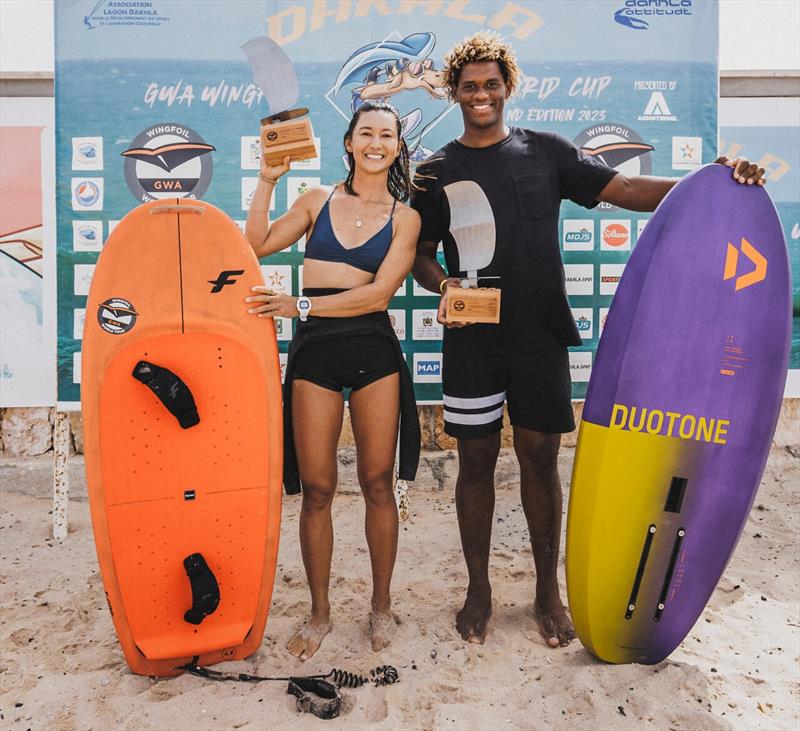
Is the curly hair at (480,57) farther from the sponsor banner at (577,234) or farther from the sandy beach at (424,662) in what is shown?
the sandy beach at (424,662)

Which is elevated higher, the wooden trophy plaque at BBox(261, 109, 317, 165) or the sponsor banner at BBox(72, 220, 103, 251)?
the wooden trophy plaque at BBox(261, 109, 317, 165)

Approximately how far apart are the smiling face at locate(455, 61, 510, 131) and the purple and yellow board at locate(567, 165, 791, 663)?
26.0 inches

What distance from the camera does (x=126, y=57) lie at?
116 inches

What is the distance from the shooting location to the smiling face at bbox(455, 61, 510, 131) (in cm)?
203

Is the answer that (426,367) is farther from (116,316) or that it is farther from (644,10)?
(644,10)

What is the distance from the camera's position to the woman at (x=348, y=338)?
2002 millimetres

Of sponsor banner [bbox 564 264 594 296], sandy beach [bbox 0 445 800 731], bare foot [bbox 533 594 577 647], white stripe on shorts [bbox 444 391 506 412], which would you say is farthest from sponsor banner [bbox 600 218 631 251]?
bare foot [bbox 533 594 577 647]

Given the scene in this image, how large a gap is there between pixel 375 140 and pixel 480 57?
1.44 feet

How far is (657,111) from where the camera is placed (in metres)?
3.02

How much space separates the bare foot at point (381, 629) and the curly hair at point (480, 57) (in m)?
1.80

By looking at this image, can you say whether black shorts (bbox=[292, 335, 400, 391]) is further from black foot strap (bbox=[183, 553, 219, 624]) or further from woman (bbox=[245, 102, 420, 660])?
black foot strap (bbox=[183, 553, 219, 624])

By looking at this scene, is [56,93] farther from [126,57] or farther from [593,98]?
[593,98]

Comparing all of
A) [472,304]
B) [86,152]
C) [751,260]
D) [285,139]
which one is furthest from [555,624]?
[86,152]

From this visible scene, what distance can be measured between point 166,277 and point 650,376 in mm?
1531
